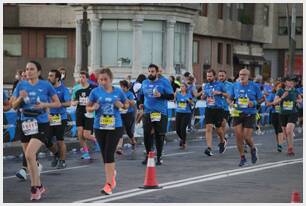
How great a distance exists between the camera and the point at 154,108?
1528 cm

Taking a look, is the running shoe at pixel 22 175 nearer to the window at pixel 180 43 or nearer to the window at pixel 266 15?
the window at pixel 180 43

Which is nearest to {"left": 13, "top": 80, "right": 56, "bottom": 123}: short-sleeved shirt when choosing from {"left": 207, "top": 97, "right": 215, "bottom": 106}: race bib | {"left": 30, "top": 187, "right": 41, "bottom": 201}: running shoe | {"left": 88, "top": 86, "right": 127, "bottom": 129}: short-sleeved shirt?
{"left": 88, "top": 86, "right": 127, "bottom": 129}: short-sleeved shirt

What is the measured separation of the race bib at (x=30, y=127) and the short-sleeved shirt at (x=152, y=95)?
431cm

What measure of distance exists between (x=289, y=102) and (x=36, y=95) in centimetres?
794

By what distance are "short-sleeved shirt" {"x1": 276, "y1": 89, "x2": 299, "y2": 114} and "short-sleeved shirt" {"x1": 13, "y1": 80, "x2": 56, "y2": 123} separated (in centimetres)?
759

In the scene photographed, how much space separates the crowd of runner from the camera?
1125 cm

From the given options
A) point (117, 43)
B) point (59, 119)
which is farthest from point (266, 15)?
point (59, 119)

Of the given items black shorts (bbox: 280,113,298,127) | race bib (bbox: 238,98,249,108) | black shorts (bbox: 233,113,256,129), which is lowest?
black shorts (bbox: 280,113,298,127)

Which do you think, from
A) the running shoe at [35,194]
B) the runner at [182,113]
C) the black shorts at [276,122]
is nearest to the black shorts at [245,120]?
the black shorts at [276,122]

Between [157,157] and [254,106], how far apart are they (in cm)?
195

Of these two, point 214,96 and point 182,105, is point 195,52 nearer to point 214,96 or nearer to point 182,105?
point 182,105

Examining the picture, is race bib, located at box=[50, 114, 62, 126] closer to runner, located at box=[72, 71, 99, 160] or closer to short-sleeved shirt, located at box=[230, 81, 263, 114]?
runner, located at box=[72, 71, 99, 160]

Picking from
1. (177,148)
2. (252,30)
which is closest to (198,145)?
(177,148)

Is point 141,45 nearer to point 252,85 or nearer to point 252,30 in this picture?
point 252,30
